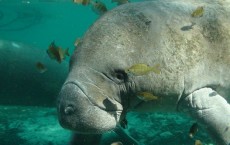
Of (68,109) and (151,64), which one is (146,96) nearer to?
(151,64)

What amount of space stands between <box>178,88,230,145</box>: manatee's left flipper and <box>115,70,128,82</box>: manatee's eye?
87 cm

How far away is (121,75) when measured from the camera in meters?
3.59

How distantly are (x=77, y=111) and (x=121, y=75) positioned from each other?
0.68 meters

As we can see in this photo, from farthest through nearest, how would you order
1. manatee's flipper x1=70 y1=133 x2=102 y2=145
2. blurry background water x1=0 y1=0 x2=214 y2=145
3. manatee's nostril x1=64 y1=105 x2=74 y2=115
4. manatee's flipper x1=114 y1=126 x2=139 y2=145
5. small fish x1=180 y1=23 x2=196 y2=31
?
blurry background water x1=0 y1=0 x2=214 y2=145 < manatee's flipper x1=114 y1=126 x2=139 y2=145 < manatee's flipper x1=70 y1=133 x2=102 y2=145 < small fish x1=180 y1=23 x2=196 y2=31 < manatee's nostril x1=64 y1=105 x2=74 y2=115

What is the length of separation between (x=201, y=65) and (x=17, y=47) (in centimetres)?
928

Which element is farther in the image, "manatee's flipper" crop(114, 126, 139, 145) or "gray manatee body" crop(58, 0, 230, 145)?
"manatee's flipper" crop(114, 126, 139, 145)

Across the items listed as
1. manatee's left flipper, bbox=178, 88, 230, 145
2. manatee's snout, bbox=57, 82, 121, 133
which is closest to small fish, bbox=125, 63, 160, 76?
manatee's snout, bbox=57, 82, 121, 133

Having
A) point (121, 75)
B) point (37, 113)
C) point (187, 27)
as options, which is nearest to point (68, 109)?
point (121, 75)

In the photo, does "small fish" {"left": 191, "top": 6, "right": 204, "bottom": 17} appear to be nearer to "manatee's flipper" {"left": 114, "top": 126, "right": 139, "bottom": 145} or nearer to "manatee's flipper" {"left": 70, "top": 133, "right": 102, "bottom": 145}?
"manatee's flipper" {"left": 70, "top": 133, "right": 102, "bottom": 145}

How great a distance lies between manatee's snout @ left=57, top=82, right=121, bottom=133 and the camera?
3199 mm

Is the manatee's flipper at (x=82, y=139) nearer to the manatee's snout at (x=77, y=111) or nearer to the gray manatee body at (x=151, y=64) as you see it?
the gray manatee body at (x=151, y=64)

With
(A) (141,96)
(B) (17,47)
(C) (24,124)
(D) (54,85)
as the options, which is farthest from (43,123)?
(A) (141,96)

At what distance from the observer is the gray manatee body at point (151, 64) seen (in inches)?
131

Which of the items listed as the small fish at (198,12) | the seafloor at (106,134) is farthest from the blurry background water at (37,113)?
the small fish at (198,12)
